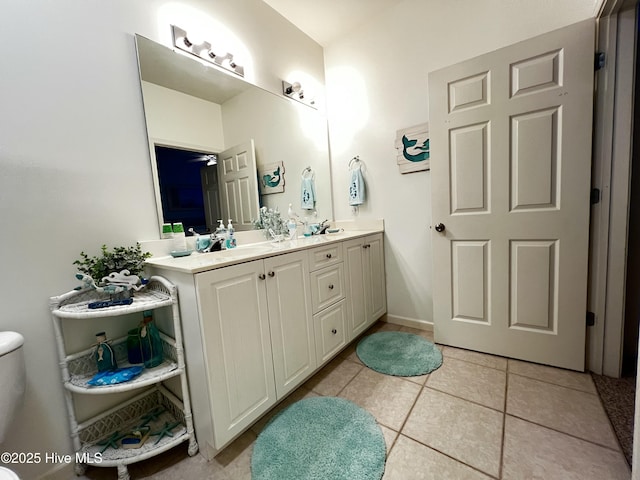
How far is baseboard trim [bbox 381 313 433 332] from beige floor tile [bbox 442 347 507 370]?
0.95 feet

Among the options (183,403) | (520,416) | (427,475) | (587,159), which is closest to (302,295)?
(183,403)

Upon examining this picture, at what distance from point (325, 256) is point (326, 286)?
0.64ft

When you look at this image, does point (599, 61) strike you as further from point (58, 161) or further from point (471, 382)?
point (58, 161)

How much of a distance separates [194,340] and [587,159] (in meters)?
2.20

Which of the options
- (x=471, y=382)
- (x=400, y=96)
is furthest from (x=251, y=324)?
(x=400, y=96)

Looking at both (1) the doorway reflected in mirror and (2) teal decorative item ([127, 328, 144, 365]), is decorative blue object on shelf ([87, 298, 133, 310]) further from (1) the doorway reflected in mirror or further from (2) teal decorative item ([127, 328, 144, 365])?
(1) the doorway reflected in mirror

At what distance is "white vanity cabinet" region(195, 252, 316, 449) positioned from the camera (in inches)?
43.6

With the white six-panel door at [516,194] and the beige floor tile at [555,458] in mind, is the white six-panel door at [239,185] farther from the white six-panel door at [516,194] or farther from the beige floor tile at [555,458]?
the beige floor tile at [555,458]

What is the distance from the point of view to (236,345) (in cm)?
119

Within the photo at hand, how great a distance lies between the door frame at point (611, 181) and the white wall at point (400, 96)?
1.40 ft

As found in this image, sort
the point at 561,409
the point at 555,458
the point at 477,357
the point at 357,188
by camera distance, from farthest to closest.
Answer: the point at 357,188, the point at 477,357, the point at 561,409, the point at 555,458

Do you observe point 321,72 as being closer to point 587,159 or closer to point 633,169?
point 587,159

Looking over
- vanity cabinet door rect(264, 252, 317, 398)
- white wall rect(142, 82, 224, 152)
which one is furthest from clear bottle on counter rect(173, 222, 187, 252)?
vanity cabinet door rect(264, 252, 317, 398)

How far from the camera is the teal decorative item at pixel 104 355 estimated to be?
3.90 ft
